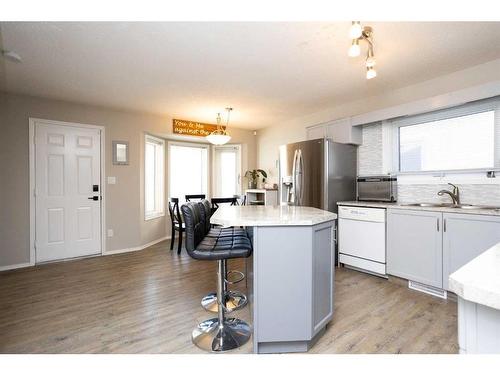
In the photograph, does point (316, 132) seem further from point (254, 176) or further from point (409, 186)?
point (254, 176)

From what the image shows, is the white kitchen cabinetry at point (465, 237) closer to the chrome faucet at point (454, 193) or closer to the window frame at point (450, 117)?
the chrome faucet at point (454, 193)

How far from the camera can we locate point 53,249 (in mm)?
3789

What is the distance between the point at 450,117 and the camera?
2.97 metres

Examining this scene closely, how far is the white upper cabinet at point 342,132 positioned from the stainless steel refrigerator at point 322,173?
0.37 ft

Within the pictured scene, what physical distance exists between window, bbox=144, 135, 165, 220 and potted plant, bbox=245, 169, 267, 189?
6.06 feet

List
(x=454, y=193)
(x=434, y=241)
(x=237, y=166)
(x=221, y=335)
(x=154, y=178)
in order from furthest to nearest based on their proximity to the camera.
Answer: (x=237, y=166) < (x=154, y=178) < (x=454, y=193) < (x=434, y=241) < (x=221, y=335)

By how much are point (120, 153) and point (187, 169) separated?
1620 mm

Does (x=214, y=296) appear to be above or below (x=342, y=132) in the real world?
below

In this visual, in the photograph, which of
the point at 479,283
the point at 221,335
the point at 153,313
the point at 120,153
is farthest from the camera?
the point at 120,153

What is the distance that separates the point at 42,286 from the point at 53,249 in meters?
1.13

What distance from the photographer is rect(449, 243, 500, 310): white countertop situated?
0.48 metres

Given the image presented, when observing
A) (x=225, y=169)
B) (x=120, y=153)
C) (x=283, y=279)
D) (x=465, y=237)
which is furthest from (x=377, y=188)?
(x=120, y=153)
